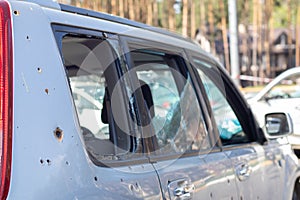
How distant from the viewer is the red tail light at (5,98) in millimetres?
1556

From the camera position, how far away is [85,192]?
1.77 meters

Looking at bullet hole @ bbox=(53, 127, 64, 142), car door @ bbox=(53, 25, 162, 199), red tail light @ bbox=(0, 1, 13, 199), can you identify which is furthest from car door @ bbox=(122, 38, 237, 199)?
red tail light @ bbox=(0, 1, 13, 199)

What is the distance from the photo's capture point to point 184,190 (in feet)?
Result: 7.93

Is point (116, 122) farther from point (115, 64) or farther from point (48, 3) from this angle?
point (48, 3)

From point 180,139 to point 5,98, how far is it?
1.69 meters

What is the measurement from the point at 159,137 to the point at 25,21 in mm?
1304

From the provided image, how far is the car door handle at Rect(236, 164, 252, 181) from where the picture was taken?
10.3 ft

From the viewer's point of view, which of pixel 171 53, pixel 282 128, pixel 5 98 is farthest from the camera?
pixel 282 128

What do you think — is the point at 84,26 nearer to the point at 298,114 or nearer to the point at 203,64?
the point at 203,64

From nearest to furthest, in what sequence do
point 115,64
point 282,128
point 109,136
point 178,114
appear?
point 115,64, point 109,136, point 178,114, point 282,128

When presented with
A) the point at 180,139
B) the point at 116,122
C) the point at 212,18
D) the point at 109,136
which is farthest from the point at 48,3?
the point at 212,18

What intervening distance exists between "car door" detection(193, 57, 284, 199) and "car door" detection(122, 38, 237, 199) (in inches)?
5.8

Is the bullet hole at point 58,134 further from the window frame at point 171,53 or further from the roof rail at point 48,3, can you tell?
the window frame at point 171,53

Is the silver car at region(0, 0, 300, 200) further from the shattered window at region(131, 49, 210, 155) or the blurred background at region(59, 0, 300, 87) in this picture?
the blurred background at region(59, 0, 300, 87)
